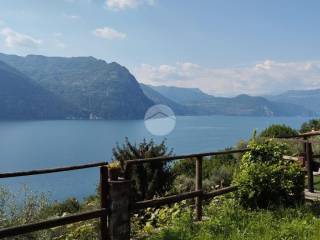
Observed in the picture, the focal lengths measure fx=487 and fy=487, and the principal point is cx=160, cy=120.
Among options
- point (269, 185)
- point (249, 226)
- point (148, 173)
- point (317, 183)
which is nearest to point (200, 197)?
point (249, 226)

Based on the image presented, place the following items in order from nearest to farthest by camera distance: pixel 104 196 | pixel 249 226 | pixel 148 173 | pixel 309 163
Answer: pixel 104 196
pixel 249 226
pixel 309 163
pixel 148 173

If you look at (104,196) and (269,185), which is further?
(269,185)

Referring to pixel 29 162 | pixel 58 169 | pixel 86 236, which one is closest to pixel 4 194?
pixel 86 236

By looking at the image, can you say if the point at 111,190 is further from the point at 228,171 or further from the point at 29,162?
the point at 29,162

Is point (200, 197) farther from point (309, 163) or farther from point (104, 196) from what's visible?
point (309, 163)

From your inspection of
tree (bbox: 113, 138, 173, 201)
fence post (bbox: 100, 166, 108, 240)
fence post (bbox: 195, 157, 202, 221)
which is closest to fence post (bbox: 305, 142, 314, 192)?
fence post (bbox: 195, 157, 202, 221)

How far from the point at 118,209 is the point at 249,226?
235 cm

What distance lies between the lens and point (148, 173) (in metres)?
14.3

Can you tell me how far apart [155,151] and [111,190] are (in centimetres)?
721

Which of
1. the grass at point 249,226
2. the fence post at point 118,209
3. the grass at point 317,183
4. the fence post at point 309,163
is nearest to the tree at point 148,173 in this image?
the grass at point 317,183

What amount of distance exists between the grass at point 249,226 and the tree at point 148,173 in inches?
182

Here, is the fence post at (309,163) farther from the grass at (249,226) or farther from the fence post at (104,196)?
the fence post at (104,196)

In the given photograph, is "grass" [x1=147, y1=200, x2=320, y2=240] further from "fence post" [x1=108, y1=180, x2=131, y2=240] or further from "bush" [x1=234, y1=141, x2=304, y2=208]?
"fence post" [x1=108, y1=180, x2=131, y2=240]

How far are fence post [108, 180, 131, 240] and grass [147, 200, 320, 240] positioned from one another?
2.27 feet
